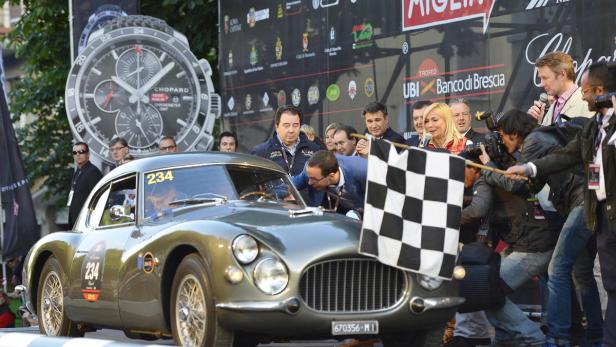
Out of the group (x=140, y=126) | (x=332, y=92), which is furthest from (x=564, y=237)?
(x=140, y=126)

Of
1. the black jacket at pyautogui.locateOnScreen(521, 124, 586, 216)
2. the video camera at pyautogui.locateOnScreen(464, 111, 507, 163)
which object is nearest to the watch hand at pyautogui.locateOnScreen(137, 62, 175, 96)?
the video camera at pyautogui.locateOnScreen(464, 111, 507, 163)

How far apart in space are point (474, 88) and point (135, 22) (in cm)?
585

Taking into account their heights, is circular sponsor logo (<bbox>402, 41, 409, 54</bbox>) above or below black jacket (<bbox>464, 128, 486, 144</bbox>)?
above

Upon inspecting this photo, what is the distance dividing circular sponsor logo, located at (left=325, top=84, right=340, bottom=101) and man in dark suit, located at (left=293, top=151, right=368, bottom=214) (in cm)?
326

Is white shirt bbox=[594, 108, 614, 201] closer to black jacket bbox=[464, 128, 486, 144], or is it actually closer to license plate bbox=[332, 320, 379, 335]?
license plate bbox=[332, 320, 379, 335]

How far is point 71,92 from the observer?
15.8 m

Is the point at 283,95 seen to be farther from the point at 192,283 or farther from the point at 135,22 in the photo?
the point at 192,283

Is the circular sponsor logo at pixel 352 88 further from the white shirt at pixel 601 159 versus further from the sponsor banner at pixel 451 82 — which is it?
the white shirt at pixel 601 159

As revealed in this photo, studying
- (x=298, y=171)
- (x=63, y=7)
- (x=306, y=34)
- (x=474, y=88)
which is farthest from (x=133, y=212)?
(x=63, y=7)

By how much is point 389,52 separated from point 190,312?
5.06 metres

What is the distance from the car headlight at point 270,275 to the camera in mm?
7898

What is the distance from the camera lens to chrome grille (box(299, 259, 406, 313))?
8000 millimetres

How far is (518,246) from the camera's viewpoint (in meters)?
9.80

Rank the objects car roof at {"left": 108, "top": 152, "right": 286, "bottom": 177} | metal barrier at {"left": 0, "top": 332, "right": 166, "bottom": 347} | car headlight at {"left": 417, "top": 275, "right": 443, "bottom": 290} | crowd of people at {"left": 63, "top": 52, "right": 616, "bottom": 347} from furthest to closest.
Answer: car roof at {"left": 108, "top": 152, "right": 286, "bottom": 177}
crowd of people at {"left": 63, "top": 52, "right": 616, "bottom": 347}
car headlight at {"left": 417, "top": 275, "right": 443, "bottom": 290}
metal barrier at {"left": 0, "top": 332, "right": 166, "bottom": 347}
